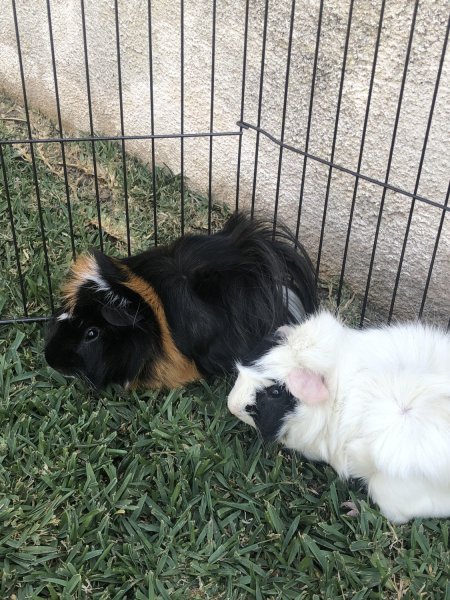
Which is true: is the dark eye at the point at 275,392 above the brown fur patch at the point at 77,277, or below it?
below

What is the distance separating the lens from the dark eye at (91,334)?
5.95ft

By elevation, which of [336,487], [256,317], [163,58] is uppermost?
[163,58]

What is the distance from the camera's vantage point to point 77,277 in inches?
75.0

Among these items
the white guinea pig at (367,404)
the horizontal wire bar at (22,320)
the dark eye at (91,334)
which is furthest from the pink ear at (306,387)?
→ the horizontal wire bar at (22,320)

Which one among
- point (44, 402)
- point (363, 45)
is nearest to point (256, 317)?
point (44, 402)

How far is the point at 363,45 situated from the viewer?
6.57 ft

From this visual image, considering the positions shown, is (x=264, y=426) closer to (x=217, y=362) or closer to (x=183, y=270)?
(x=217, y=362)

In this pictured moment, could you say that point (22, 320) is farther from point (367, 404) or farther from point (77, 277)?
point (367, 404)

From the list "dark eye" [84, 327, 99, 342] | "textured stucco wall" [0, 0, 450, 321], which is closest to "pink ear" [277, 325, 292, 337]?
"dark eye" [84, 327, 99, 342]

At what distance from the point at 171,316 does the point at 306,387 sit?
1.56ft

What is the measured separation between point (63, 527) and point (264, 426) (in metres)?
0.54

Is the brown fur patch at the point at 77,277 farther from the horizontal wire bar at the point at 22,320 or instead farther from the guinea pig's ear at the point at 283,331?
the guinea pig's ear at the point at 283,331

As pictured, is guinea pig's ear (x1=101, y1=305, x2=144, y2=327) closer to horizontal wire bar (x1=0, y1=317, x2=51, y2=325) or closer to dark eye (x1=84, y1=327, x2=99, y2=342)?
dark eye (x1=84, y1=327, x2=99, y2=342)

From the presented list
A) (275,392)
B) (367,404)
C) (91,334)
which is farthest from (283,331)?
(91,334)
